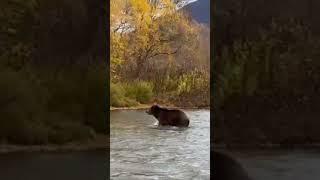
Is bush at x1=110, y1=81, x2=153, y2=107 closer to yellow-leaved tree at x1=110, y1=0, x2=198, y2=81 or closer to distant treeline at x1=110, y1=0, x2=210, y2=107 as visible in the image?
distant treeline at x1=110, y1=0, x2=210, y2=107

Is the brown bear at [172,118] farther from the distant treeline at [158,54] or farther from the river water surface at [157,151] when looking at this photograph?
the distant treeline at [158,54]

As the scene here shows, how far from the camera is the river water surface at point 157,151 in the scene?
5.70 metres

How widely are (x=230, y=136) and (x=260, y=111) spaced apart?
37 centimetres

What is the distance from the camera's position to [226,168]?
5133 millimetres

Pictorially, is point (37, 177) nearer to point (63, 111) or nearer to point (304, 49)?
point (63, 111)

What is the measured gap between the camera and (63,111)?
5207 millimetres

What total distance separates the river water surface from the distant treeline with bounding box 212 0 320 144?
0.71 m

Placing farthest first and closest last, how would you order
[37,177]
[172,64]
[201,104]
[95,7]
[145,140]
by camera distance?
[172,64] → [201,104] → [145,140] → [95,7] → [37,177]

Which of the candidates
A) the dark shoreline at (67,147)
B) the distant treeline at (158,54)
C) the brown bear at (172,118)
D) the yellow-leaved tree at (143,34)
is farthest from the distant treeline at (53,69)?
the yellow-leaved tree at (143,34)

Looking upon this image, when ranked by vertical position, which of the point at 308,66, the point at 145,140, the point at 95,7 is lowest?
the point at 145,140

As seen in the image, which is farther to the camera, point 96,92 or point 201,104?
point 201,104

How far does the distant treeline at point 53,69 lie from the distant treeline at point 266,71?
113 centimetres

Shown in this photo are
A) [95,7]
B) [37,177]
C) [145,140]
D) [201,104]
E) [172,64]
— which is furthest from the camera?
[172,64]

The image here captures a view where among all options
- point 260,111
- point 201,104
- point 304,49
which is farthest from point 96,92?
point 201,104
